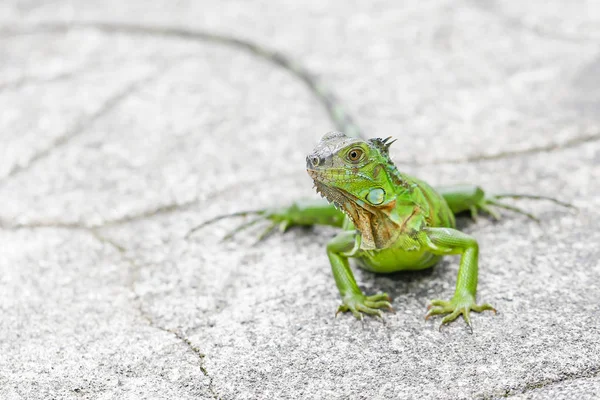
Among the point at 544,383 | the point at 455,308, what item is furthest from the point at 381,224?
the point at 544,383

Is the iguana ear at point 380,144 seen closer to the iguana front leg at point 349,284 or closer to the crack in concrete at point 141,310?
the iguana front leg at point 349,284

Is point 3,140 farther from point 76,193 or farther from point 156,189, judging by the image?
point 156,189

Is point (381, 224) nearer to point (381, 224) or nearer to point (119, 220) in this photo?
point (381, 224)

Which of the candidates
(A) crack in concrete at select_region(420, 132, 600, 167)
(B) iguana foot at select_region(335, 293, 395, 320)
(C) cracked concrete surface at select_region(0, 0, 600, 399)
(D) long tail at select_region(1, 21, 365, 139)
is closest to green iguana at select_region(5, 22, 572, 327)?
(B) iguana foot at select_region(335, 293, 395, 320)

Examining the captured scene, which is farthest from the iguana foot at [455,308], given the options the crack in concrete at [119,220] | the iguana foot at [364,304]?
the crack in concrete at [119,220]

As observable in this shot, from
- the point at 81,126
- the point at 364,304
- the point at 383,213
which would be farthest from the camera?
the point at 81,126

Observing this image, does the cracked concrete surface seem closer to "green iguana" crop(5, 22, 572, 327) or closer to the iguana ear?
"green iguana" crop(5, 22, 572, 327)
